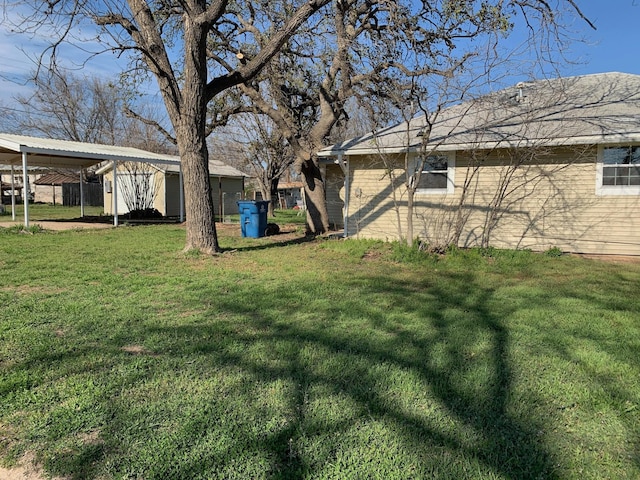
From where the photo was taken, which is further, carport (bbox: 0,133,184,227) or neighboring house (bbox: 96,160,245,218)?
neighboring house (bbox: 96,160,245,218)

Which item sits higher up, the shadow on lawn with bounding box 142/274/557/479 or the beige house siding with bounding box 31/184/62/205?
the beige house siding with bounding box 31/184/62/205

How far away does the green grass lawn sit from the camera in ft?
7.25

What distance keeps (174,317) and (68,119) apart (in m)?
37.4

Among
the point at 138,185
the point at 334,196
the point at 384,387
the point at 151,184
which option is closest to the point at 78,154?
the point at 151,184

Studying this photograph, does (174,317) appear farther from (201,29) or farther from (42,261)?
(201,29)

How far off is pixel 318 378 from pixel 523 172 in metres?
8.09

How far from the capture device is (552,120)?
9.02m

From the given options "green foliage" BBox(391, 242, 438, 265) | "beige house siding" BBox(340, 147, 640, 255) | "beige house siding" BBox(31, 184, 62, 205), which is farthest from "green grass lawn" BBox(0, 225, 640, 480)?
"beige house siding" BBox(31, 184, 62, 205)

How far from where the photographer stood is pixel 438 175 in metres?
10.0

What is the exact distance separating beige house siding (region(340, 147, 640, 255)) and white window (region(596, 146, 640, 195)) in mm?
118

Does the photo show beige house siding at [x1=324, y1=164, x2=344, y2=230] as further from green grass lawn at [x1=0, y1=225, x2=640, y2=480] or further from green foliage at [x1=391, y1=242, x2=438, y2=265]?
green grass lawn at [x1=0, y1=225, x2=640, y2=480]

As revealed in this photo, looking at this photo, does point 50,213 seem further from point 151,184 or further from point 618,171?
point 618,171

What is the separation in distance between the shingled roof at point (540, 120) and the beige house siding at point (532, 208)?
0.52 metres

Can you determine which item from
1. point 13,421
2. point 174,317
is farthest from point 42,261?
point 13,421
